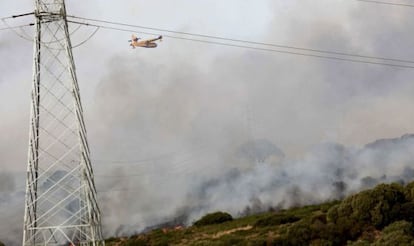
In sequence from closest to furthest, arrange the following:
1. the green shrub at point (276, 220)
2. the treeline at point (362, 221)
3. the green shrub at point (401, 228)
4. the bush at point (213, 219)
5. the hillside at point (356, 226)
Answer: the green shrub at point (401, 228) → the hillside at point (356, 226) → the treeline at point (362, 221) → the green shrub at point (276, 220) → the bush at point (213, 219)

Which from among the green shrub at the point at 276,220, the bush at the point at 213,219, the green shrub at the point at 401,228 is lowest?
the green shrub at the point at 401,228

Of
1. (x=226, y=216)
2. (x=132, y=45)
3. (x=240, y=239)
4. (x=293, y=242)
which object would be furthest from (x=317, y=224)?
(x=226, y=216)

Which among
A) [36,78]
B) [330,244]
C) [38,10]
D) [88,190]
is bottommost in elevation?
[330,244]

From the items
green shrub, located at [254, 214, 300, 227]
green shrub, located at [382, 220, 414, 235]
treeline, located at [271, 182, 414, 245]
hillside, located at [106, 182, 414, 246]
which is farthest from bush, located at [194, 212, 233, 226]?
green shrub, located at [382, 220, 414, 235]

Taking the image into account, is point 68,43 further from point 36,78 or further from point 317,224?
point 317,224

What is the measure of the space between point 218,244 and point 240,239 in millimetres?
3813

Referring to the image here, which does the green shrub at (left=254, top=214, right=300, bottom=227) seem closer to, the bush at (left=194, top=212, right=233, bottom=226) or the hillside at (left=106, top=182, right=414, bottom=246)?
the hillside at (left=106, top=182, right=414, bottom=246)

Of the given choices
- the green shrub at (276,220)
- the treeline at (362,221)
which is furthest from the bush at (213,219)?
the treeline at (362,221)

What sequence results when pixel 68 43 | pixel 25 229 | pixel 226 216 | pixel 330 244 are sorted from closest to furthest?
1. pixel 25 229
2. pixel 68 43
3. pixel 330 244
4. pixel 226 216

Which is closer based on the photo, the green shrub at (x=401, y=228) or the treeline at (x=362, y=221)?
the green shrub at (x=401, y=228)

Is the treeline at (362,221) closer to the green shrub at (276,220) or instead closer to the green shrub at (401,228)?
the green shrub at (401,228)

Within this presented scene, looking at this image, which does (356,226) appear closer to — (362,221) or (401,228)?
(362,221)

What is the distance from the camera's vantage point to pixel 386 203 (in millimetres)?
78062

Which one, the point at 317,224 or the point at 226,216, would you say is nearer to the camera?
the point at 317,224
